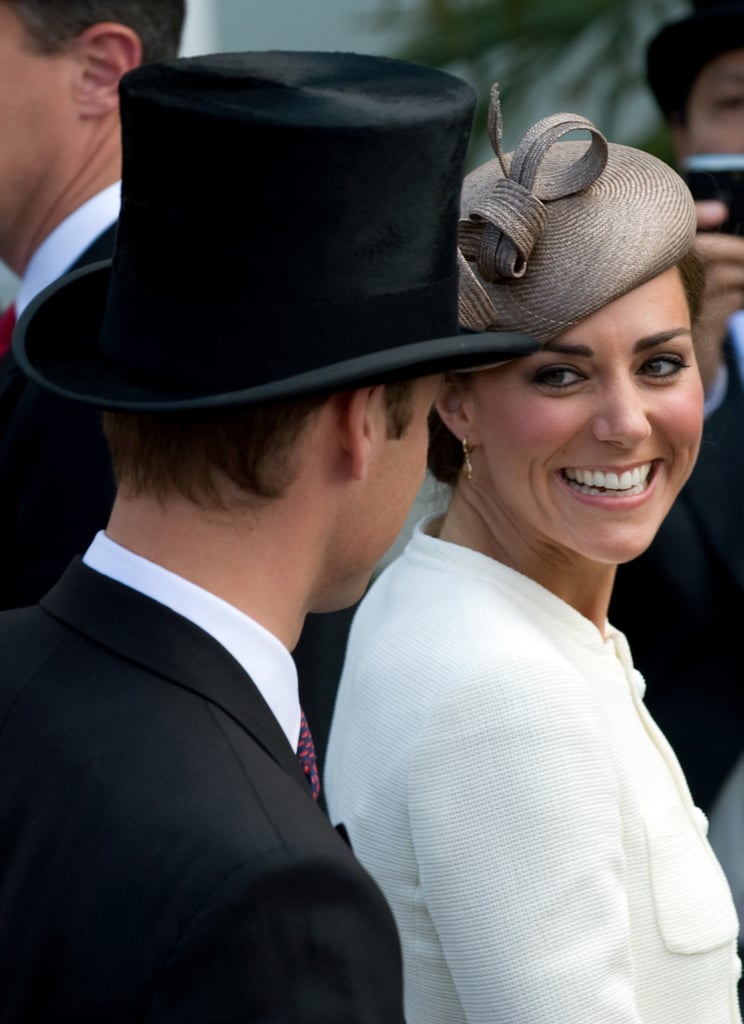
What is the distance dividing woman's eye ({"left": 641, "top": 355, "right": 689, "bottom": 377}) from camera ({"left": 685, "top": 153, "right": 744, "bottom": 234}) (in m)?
1.11

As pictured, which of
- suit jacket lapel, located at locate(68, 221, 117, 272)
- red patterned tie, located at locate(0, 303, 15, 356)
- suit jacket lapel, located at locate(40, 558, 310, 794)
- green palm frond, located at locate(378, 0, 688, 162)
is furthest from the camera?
green palm frond, located at locate(378, 0, 688, 162)

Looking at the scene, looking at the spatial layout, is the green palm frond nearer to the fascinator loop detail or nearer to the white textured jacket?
the fascinator loop detail

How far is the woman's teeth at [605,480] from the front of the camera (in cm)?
207

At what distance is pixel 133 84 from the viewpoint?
4.79 ft

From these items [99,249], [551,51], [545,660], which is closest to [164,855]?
[545,660]

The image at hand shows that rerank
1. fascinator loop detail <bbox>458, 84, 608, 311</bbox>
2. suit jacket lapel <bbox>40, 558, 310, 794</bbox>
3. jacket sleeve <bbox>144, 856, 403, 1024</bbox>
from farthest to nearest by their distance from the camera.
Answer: fascinator loop detail <bbox>458, 84, 608, 311</bbox> < suit jacket lapel <bbox>40, 558, 310, 794</bbox> < jacket sleeve <bbox>144, 856, 403, 1024</bbox>

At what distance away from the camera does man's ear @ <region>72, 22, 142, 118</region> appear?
9.18 ft

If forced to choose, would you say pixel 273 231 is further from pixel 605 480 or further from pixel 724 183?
pixel 724 183

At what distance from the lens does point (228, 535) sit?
56.0 inches

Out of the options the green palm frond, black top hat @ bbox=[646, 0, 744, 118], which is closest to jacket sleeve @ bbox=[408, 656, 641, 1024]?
black top hat @ bbox=[646, 0, 744, 118]

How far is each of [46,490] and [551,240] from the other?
3.07 feet

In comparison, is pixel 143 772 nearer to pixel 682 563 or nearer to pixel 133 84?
pixel 133 84

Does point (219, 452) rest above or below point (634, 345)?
above

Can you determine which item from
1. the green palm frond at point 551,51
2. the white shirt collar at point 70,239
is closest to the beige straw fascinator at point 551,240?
the white shirt collar at point 70,239
